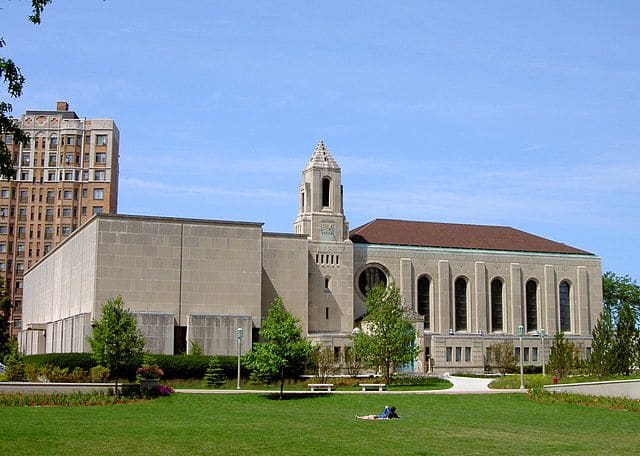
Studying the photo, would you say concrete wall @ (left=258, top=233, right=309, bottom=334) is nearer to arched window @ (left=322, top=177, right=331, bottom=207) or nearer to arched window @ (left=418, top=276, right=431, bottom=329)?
arched window @ (left=322, top=177, right=331, bottom=207)

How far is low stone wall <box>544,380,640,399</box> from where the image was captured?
42.0m

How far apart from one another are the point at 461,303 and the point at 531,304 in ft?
26.7

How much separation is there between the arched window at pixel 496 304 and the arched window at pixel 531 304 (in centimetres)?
277

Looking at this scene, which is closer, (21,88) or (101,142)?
(21,88)

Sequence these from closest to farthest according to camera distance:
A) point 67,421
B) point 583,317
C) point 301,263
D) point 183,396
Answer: point 67,421 < point 183,396 < point 301,263 < point 583,317

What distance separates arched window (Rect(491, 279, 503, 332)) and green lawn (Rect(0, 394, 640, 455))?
48.8m

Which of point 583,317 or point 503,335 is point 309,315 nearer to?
point 503,335

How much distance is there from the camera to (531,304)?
91.4 meters

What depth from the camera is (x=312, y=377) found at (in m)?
60.0

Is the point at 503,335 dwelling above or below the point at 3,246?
below

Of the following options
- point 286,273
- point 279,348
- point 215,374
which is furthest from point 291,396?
point 286,273

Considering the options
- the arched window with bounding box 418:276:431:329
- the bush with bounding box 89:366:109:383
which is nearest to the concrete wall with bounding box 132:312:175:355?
the bush with bounding box 89:366:109:383

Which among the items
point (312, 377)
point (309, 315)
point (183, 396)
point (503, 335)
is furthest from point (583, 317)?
point (183, 396)

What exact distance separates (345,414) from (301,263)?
43384 millimetres
